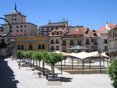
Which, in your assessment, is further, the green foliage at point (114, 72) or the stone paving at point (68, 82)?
the stone paving at point (68, 82)

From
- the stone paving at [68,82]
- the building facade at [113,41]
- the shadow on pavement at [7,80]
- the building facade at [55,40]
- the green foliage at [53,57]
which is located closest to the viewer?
the stone paving at [68,82]

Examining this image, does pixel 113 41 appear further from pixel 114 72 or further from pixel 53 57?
pixel 114 72

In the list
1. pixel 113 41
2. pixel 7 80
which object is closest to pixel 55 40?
pixel 113 41

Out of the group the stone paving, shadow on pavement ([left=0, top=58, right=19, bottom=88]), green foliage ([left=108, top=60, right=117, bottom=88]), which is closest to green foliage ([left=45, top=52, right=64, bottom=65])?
the stone paving

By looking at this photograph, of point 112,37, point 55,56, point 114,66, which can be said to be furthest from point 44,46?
point 114,66

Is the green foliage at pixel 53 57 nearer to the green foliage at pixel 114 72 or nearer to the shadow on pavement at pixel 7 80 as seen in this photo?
the shadow on pavement at pixel 7 80

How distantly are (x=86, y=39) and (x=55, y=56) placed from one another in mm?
64386

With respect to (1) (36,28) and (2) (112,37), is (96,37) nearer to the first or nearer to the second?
(2) (112,37)

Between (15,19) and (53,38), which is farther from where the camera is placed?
(15,19)

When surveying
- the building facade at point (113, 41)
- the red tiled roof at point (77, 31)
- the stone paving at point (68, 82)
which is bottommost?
the stone paving at point (68, 82)

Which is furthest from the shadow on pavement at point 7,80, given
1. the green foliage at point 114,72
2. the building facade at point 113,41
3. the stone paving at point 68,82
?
the building facade at point 113,41

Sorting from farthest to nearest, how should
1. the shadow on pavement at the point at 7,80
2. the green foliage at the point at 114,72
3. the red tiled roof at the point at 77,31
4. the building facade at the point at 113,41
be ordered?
the red tiled roof at the point at 77,31 < the building facade at the point at 113,41 < the shadow on pavement at the point at 7,80 < the green foliage at the point at 114,72

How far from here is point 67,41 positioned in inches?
3949

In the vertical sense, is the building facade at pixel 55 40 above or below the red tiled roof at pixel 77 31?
below
